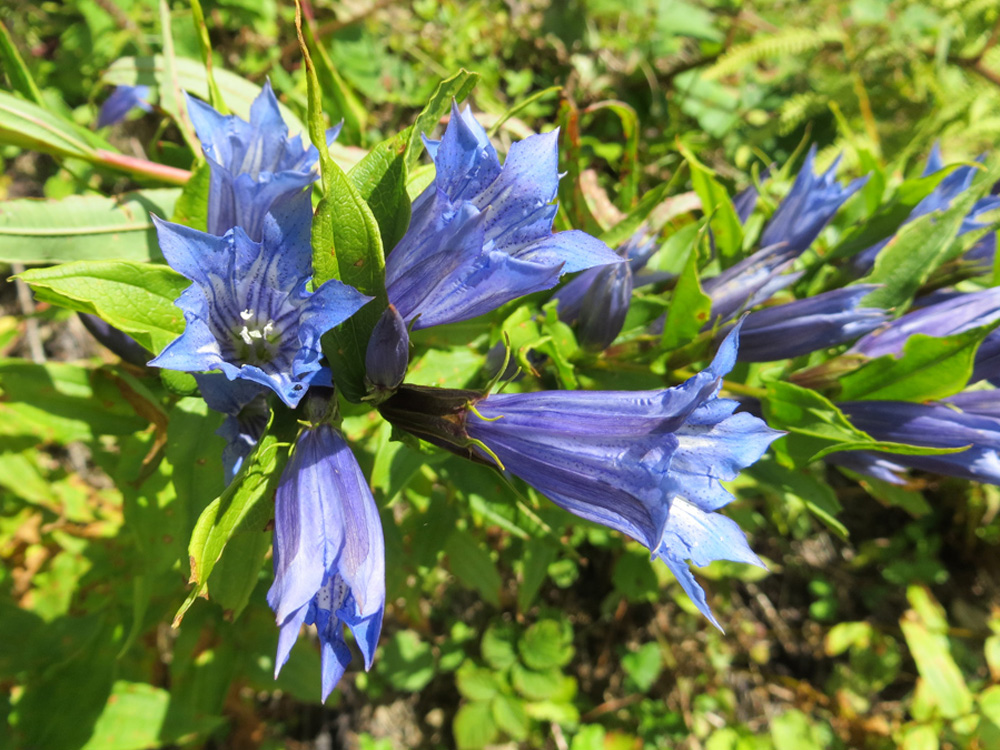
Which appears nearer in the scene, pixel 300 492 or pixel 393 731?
pixel 300 492

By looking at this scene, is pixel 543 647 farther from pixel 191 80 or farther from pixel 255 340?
pixel 191 80

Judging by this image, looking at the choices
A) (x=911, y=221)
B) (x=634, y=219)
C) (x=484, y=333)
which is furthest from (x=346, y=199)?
(x=911, y=221)

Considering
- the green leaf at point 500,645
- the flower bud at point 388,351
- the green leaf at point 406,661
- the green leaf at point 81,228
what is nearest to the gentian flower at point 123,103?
the green leaf at point 81,228

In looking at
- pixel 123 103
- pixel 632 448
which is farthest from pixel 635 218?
pixel 123 103

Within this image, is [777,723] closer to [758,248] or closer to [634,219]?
[758,248]

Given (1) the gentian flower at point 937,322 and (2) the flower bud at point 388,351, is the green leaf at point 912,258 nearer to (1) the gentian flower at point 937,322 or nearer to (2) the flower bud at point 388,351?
(1) the gentian flower at point 937,322

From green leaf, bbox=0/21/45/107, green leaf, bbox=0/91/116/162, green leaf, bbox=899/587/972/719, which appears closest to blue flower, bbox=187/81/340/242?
green leaf, bbox=0/91/116/162
